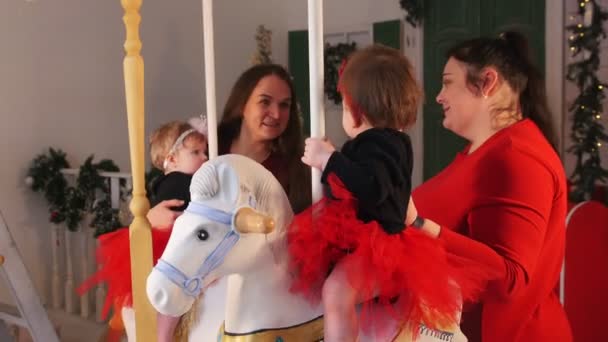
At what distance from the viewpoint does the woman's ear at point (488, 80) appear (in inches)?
51.3

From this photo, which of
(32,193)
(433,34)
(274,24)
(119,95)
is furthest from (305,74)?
(32,193)

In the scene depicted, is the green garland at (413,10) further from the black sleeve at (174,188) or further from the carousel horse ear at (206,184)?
the carousel horse ear at (206,184)

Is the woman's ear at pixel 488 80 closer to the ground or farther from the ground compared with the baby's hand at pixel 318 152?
farther from the ground

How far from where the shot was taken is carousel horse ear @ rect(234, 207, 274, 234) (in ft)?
2.69

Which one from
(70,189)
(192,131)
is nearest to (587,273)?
(192,131)

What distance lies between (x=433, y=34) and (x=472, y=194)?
3345mm

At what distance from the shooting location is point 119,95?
3830mm

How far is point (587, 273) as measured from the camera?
251cm

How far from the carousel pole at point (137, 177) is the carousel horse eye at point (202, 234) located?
0.16 m

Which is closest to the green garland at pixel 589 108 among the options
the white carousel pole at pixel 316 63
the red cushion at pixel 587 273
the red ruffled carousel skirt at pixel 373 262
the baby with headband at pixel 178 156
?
the red cushion at pixel 587 273

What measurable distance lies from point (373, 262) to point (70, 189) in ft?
8.99

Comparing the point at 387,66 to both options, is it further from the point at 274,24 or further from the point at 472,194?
the point at 274,24

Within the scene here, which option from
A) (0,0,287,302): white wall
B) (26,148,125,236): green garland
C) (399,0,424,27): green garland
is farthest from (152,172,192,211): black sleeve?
(399,0,424,27): green garland

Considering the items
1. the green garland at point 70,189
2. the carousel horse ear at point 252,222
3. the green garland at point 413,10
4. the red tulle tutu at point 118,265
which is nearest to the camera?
the carousel horse ear at point 252,222
